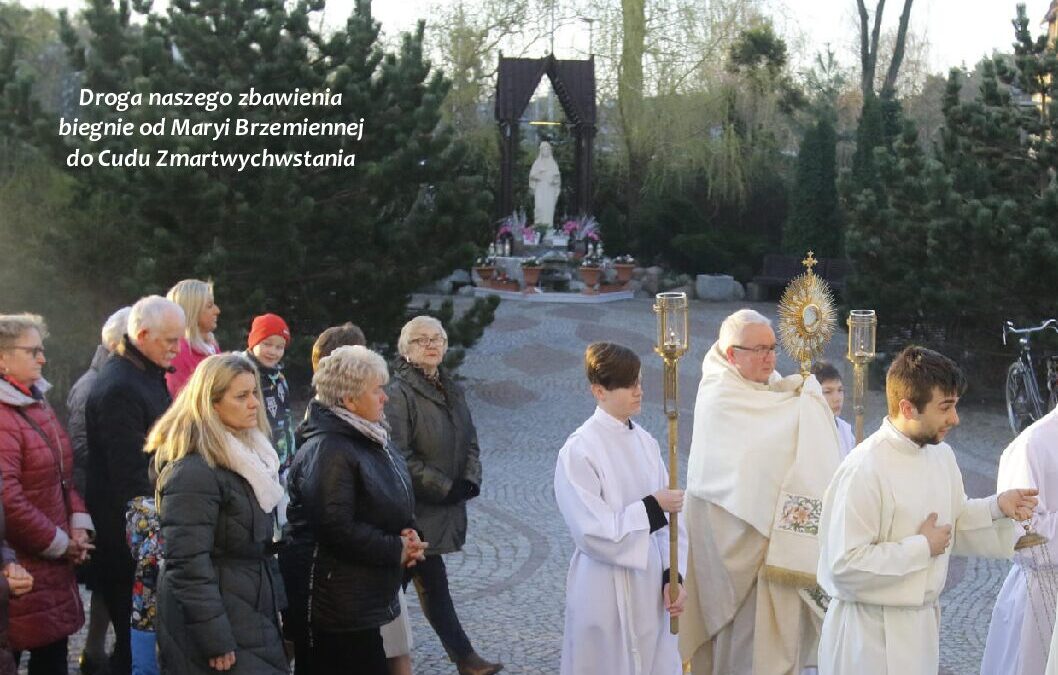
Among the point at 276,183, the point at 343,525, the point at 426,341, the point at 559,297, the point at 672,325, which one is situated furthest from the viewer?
the point at 559,297

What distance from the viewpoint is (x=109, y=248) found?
12188 millimetres

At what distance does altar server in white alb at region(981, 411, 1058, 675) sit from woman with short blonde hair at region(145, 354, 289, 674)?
107 inches

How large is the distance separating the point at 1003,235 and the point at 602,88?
68.1 feet

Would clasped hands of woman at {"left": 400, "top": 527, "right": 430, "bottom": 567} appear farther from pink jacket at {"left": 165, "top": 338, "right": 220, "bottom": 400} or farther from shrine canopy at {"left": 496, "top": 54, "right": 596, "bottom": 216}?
shrine canopy at {"left": 496, "top": 54, "right": 596, "bottom": 216}

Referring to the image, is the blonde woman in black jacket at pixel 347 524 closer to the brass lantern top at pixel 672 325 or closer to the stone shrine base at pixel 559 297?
the brass lantern top at pixel 672 325

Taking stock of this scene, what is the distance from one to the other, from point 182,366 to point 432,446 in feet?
4.18

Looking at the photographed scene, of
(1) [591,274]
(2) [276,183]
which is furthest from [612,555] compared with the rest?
(1) [591,274]

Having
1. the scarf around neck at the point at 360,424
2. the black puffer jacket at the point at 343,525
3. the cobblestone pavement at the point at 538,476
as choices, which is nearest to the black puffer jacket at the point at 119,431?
the black puffer jacket at the point at 343,525

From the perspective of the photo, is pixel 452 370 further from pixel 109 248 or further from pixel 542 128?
pixel 542 128

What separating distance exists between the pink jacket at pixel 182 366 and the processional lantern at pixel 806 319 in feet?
8.73

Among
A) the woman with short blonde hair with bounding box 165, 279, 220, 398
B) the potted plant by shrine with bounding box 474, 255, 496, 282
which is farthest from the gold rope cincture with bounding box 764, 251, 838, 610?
the potted plant by shrine with bounding box 474, 255, 496, 282

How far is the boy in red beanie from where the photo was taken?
246 inches

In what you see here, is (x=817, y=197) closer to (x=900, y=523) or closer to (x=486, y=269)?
(x=486, y=269)

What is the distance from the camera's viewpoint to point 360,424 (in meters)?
4.54
